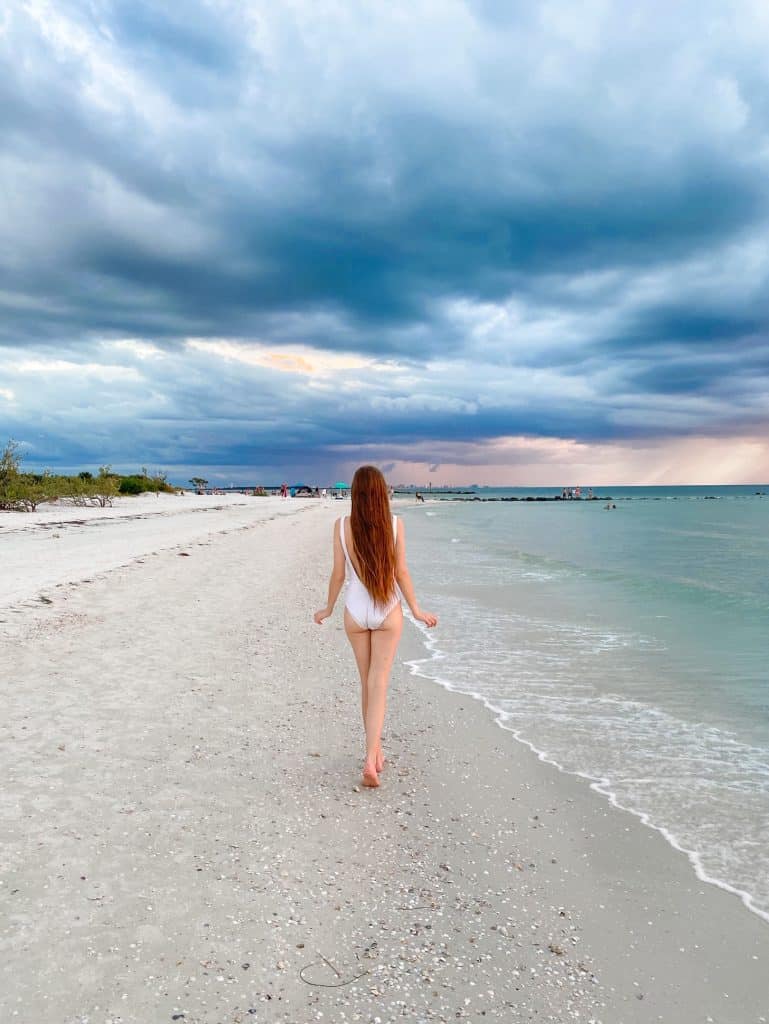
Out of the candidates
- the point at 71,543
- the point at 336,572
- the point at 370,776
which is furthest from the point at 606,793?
the point at 71,543

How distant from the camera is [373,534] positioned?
4.95 meters

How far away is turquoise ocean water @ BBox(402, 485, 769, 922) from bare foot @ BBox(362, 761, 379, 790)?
6.02 ft

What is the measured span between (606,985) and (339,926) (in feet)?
4.27

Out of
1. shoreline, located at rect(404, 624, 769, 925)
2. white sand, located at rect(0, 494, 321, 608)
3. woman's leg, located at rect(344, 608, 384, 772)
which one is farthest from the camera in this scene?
white sand, located at rect(0, 494, 321, 608)

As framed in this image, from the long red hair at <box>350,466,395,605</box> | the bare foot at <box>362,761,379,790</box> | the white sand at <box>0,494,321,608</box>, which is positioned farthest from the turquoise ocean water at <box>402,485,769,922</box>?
the white sand at <box>0,494,321,608</box>

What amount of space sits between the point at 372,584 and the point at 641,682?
5.63 m

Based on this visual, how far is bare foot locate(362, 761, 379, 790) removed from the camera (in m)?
5.06

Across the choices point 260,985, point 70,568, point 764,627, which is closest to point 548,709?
point 260,985

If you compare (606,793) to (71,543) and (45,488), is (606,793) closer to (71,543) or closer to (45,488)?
(71,543)

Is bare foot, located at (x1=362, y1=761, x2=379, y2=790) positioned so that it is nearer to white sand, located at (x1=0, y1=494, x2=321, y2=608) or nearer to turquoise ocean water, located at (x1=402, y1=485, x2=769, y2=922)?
turquoise ocean water, located at (x1=402, y1=485, x2=769, y2=922)

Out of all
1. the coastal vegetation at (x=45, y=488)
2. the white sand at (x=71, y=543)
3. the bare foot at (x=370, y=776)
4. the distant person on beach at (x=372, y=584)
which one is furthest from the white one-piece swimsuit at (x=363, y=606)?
the coastal vegetation at (x=45, y=488)

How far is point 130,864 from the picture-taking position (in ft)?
12.8

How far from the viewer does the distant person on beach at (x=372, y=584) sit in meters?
4.94

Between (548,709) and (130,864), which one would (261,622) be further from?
(130,864)
